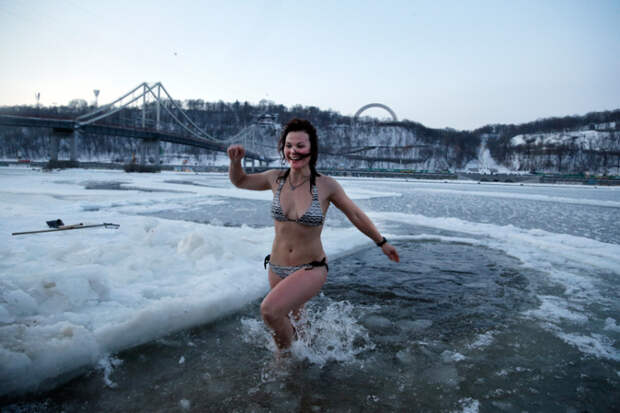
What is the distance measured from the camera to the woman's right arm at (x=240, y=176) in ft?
8.39

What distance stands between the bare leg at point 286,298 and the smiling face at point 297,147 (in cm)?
72

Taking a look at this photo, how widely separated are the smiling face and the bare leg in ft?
2.37

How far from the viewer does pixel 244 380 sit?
237cm

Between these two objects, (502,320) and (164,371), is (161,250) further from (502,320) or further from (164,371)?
(502,320)

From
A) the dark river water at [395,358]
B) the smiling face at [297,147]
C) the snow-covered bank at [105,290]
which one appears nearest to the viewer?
A: the dark river water at [395,358]

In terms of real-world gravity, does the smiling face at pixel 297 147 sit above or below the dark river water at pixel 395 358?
above

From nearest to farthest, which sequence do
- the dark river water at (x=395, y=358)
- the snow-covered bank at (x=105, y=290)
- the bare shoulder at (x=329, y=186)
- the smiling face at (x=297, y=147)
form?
the dark river water at (x=395, y=358), the snow-covered bank at (x=105, y=290), the smiling face at (x=297, y=147), the bare shoulder at (x=329, y=186)

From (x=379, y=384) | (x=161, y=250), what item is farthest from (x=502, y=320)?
(x=161, y=250)

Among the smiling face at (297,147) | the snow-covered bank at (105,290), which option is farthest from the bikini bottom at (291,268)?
the snow-covered bank at (105,290)

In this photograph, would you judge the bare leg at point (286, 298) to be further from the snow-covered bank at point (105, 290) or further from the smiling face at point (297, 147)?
the snow-covered bank at point (105, 290)

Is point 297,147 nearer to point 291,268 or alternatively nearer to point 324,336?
point 291,268

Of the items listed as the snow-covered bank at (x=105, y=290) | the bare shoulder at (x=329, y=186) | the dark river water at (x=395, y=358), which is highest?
the bare shoulder at (x=329, y=186)

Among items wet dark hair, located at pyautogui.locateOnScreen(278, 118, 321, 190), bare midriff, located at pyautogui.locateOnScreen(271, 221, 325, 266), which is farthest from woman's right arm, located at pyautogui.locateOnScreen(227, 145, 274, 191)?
bare midriff, located at pyautogui.locateOnScreen(271, 221, 325, 266)

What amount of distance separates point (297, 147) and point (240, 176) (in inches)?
18.5
